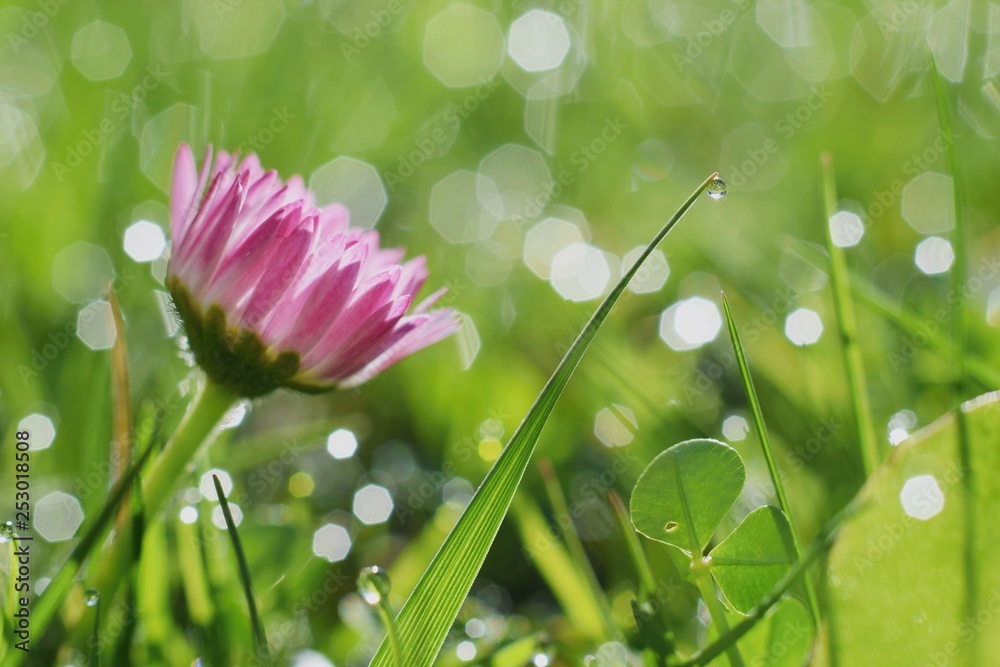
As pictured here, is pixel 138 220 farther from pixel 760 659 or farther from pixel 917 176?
pixel 917 176

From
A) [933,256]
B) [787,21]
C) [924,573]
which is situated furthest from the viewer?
→ [787,21]

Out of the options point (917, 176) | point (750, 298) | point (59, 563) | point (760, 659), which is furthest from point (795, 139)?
point (59, 563)

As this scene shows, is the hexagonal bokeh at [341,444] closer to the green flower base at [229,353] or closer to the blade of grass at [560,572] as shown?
the blade of grass at [560,572]
